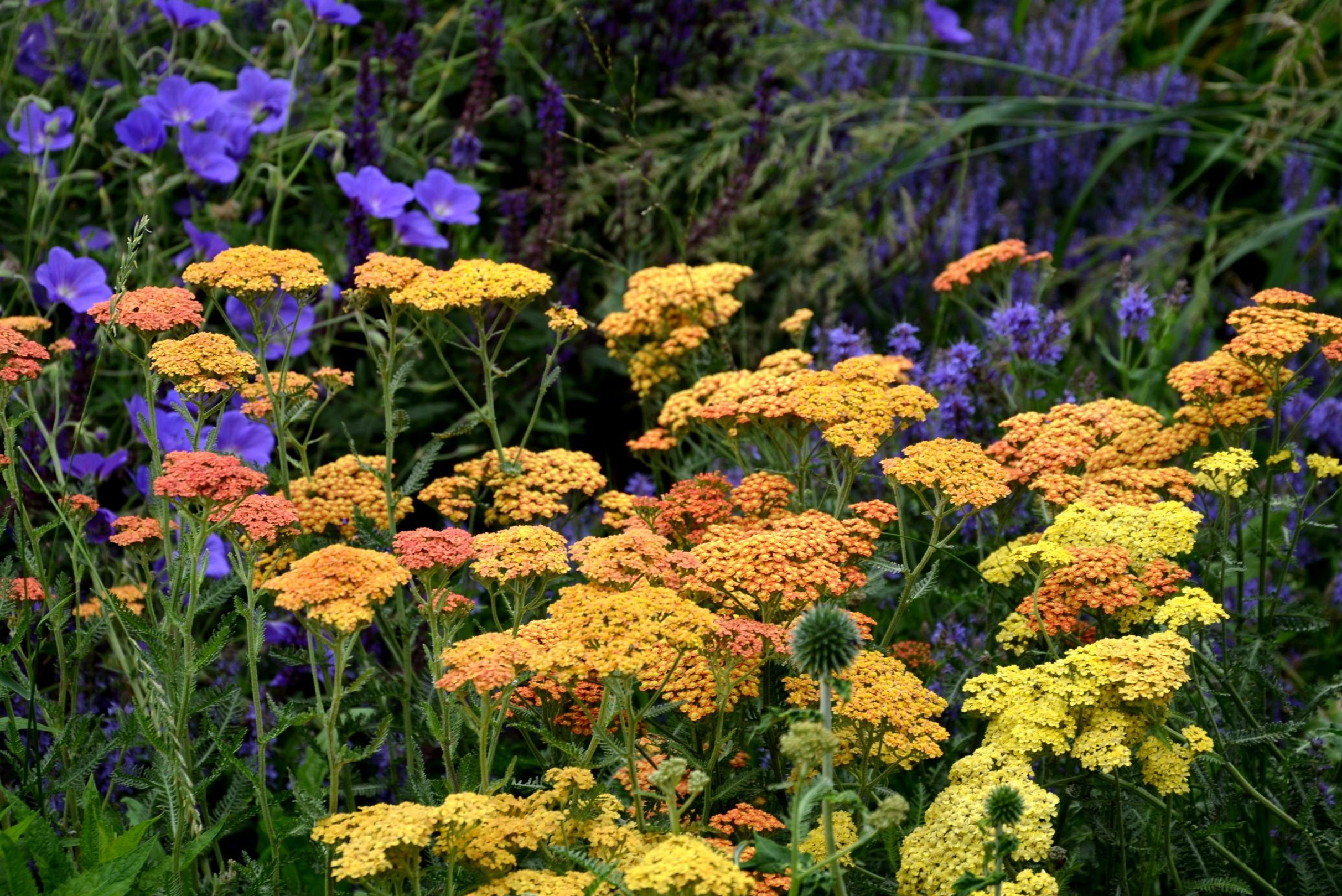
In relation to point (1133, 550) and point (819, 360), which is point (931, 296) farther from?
point (1133, 550)

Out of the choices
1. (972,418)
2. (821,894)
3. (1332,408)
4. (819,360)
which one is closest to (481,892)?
(821,894)

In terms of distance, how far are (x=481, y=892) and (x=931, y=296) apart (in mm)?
3777

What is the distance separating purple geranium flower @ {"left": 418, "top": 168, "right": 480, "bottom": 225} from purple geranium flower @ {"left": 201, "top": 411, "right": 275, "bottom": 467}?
0.96 meters

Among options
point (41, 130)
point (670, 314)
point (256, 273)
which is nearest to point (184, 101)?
point (41, 130)

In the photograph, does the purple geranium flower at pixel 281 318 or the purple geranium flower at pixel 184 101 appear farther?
the purple geranium flower at pixel 184 101

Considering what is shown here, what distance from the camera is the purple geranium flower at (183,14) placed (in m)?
3.96

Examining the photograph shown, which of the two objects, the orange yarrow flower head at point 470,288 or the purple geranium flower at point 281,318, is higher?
the orange yarrow flower head at point 470,288

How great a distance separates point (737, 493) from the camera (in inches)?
103

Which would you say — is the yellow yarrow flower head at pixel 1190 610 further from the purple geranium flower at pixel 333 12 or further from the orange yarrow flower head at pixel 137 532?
the purple geranium flower at pixel 333 12

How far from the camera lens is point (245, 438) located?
3.41m

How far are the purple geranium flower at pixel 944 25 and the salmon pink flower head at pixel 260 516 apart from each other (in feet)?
14.8

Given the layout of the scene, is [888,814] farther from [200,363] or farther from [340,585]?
[200,363]

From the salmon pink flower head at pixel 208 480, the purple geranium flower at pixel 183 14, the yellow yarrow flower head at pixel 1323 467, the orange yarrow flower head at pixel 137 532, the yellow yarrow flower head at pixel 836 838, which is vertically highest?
the purple geranium flower at pixel 183 14

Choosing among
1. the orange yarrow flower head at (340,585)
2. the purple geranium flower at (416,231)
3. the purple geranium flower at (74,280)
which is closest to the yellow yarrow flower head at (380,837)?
the orange yarrow flower head at (340,585)
